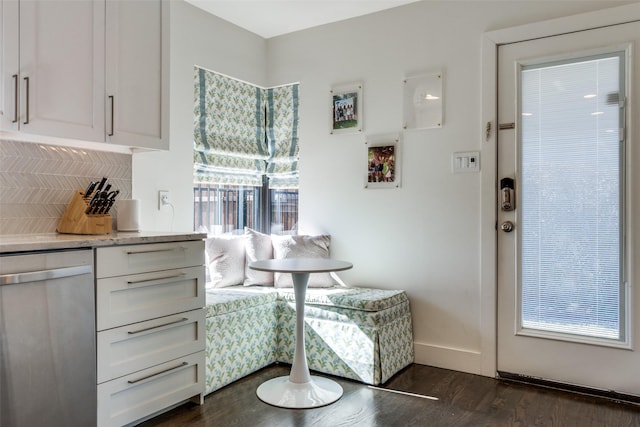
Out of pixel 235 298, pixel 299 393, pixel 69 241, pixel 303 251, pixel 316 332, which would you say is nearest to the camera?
pixel 69 241

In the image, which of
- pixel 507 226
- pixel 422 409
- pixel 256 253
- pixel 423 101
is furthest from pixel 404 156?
pixel 422 409

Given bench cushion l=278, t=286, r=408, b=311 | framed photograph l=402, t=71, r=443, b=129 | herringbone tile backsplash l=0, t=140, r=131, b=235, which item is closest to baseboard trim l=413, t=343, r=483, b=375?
bench cushion l=278, t=286, r=408, b=311

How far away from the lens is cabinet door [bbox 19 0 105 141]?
6.41 ft

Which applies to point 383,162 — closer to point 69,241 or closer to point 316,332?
point 316,332

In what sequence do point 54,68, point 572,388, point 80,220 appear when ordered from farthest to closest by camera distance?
point 572,388 → point 80,220 → point 54,68

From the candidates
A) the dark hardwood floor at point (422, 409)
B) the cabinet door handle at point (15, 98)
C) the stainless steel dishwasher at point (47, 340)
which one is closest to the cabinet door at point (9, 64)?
the cabinet door handle at point (15, 98)

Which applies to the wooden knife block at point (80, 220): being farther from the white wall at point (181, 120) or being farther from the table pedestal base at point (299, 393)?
the table pedestal base at point (299, 393)

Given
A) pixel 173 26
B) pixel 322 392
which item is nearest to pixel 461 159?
pixel 322 392

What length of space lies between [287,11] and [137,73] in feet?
4.35

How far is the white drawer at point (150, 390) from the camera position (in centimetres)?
199

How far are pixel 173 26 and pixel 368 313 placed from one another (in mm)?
2168

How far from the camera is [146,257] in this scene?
2.14 m

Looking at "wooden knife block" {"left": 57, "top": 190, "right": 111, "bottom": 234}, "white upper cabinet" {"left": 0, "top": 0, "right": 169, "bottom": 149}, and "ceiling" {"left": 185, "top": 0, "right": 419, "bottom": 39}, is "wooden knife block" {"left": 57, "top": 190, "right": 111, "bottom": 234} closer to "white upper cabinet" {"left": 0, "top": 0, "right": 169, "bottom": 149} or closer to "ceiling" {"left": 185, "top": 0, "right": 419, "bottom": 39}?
"white upper cabinet" {"left": 0, "top": 0, "right": 169, "bottom": 149}

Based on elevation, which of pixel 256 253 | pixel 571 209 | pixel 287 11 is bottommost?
pixel 256 253
